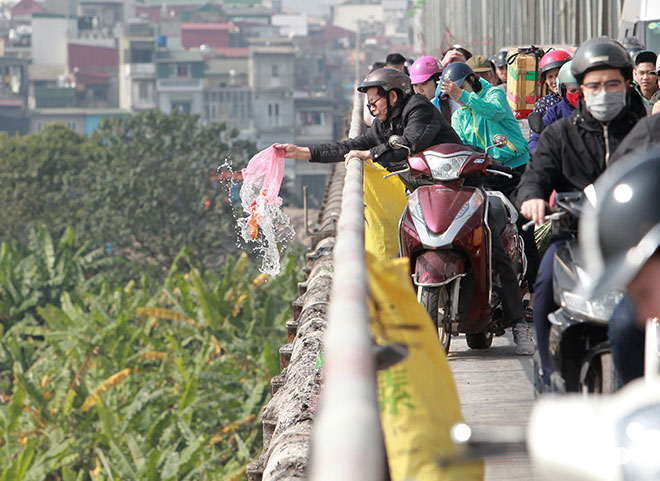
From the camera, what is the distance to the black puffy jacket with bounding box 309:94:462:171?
633 cm

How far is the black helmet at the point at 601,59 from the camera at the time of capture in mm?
4020

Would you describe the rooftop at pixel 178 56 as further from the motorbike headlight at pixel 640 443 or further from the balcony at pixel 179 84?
the motorbike headlight at pixel 640 443

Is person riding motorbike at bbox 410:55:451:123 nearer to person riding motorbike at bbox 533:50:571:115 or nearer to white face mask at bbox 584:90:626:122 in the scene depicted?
person riding motorbike at bbox 533:50:571:115

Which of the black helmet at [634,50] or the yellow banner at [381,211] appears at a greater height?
the black helmet at [634,50]

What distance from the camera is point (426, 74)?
7.58 metres

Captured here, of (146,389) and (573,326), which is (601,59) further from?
(146,389)

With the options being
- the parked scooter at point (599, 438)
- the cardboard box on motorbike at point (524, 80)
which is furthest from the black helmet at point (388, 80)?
the parked scooter at point (599, 438)

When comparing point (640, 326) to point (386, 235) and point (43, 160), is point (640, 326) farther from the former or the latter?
point (43, 160)

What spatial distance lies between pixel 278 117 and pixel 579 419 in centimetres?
10523

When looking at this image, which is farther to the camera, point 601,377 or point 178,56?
point 178,56

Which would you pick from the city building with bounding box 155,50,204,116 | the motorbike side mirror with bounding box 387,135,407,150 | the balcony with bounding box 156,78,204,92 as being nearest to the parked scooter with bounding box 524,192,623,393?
the motorbike side mirror with bounding box 387,135,407,150

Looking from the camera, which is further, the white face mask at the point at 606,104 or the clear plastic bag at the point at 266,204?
the clear plastic bag at the point at 266,204

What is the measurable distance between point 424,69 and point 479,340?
1883 millimetres

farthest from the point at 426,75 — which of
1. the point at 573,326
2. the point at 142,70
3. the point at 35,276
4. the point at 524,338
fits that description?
the point at 142,70
